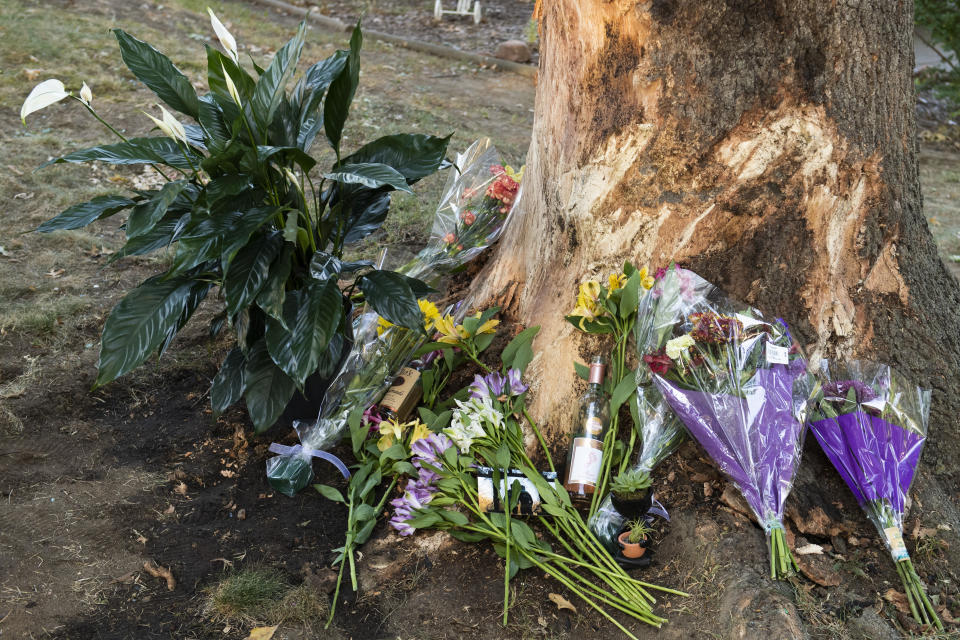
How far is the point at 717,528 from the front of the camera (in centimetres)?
211

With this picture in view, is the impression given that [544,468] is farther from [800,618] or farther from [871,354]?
[871,354]

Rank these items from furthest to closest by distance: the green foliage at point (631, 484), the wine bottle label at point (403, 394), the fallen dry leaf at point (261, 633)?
1. the wine bottle label at point (403, 394)
2. the green foliage at point (631, 484)
3. the fallen dry leaf at point (261, 633)

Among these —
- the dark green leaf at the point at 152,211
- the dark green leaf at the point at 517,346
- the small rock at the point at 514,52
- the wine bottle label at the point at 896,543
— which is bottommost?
the wine bottle label at the point at 896,543

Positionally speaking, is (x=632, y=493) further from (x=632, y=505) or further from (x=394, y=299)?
(x=394, y=299)

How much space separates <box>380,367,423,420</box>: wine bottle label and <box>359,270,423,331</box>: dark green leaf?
349mm

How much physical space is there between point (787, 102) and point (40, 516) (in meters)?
2.58

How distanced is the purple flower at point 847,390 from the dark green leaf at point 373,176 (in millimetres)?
1370

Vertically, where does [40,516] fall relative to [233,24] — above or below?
below

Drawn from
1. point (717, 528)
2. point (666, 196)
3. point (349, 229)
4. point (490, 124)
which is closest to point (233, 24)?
point (490, 124)

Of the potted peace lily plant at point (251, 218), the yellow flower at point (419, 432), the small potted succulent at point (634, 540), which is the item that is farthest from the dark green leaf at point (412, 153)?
the small potted succulent at point (634, 540)

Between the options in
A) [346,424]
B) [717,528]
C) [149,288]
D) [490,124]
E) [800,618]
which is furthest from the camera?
[490,124]

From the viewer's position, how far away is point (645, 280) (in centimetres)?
235

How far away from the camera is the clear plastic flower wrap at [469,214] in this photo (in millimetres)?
→ 3062

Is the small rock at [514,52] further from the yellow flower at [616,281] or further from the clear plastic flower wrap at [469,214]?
the yellow flower at [616,281]
